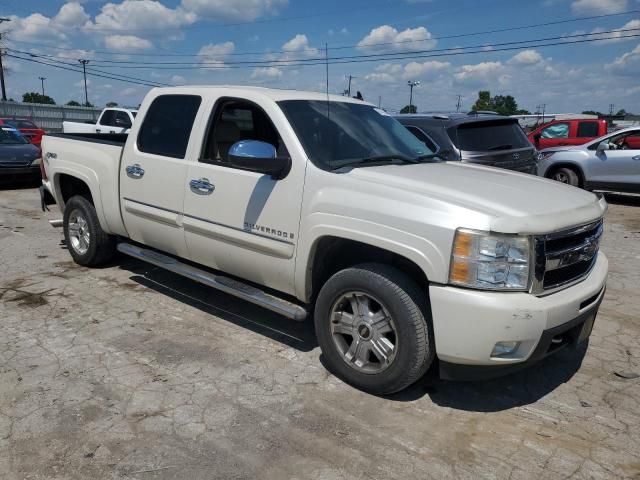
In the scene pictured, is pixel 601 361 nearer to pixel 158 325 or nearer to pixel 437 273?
pixel 437 273

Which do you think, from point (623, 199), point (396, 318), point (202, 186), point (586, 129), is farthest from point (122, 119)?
point (396, 318)

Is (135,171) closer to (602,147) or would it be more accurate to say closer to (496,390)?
(496,390)

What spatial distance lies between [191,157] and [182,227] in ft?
1.89

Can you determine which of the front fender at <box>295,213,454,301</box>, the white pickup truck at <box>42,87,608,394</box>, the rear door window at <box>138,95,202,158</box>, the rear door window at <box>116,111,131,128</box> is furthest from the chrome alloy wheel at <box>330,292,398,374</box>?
the rear door window at <box>116,111,131,128</box>

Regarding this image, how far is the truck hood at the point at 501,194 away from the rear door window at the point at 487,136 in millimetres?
4000

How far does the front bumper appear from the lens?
9.94 feet

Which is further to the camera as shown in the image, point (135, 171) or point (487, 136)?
point (487, 136)

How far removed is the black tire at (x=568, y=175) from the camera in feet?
40.5

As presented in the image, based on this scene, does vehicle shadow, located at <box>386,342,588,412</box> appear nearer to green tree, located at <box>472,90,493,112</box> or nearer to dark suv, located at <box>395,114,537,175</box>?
dark suv, located at <box>395,114,537,175</box>

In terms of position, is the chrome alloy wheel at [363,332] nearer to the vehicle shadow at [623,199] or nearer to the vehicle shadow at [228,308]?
the vehicle shadow at [228,308]

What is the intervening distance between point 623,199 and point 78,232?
11.8m

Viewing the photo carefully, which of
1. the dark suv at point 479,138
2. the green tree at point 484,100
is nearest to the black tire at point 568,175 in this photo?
the dark suv at point 479,138

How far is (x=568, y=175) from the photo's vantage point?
12.4 metres

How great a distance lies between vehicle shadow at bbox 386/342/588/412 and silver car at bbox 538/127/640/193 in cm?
892
